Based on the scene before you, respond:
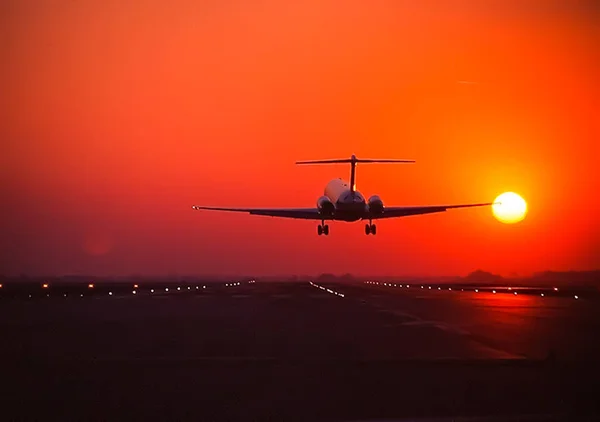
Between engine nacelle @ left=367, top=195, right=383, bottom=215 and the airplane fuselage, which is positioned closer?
the airplane fuselage

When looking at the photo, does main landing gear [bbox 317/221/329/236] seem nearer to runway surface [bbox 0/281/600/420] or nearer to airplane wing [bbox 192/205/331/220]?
airplane wing [bbox 192/205/331/220]

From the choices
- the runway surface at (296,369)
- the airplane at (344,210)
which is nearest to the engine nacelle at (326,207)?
the airplane at (344,210)

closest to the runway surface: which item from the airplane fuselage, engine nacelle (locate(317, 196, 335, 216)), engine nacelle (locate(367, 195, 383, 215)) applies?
the airplane fuselage

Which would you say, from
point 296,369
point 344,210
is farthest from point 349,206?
point 296,369

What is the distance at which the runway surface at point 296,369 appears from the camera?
470 inches

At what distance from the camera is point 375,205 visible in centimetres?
6456

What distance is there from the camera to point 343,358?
735 inches

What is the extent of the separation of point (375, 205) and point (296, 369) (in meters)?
48.5

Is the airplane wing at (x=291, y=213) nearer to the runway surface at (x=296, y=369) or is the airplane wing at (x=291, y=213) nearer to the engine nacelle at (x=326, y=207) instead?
the engine nacelle at (x=326, y=207)

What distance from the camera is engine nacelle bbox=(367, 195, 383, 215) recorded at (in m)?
64.5

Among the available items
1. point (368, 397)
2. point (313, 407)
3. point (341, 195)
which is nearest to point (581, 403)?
point (368, 397)

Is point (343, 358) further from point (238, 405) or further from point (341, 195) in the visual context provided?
point (341, 195)

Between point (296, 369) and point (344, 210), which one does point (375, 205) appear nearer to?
point (344, 210)

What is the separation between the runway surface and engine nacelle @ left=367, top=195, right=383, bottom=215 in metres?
33.3
